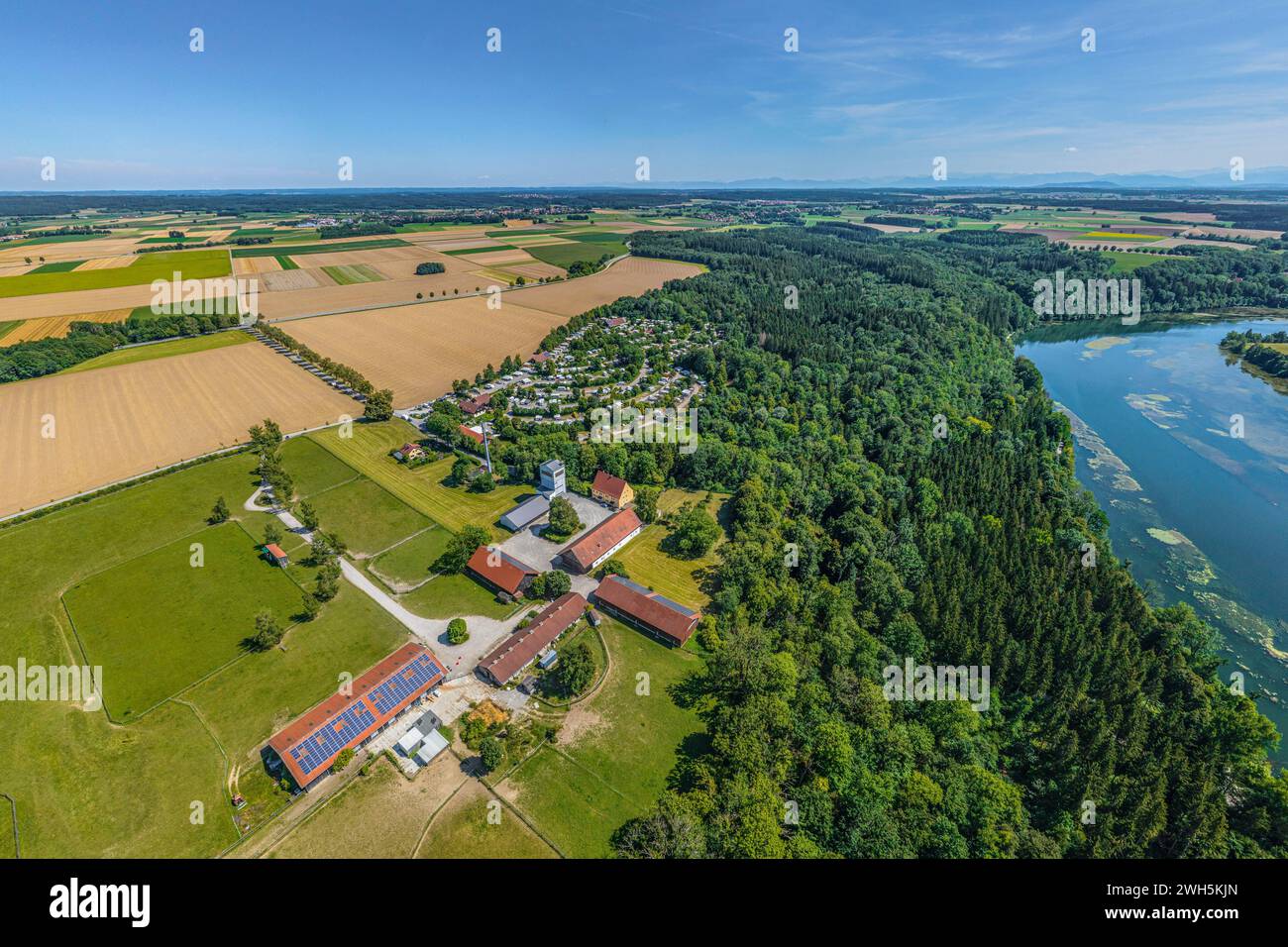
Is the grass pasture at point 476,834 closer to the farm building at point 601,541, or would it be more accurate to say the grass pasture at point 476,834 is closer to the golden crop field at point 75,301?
the farm building at point 601,541

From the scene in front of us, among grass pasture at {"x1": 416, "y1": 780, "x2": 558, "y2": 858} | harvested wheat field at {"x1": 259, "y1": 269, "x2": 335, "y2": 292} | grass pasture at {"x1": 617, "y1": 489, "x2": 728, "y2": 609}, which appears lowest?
grass pasture at {"x1": 416, "y1": 780, "x2": 558, "y2": 858}

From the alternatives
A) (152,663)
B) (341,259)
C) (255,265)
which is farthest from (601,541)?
(341,259)

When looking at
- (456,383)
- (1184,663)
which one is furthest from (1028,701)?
(456,383)

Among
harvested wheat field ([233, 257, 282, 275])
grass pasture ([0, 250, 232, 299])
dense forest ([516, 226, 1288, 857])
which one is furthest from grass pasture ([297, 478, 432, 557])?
harvested wheat field ([233, 257, 282, 275])

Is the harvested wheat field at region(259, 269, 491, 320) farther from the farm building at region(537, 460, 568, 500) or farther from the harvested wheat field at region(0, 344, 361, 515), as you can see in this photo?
the farm building at region(537, 460, 568, 500)

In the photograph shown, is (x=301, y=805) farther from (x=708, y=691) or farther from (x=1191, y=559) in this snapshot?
(x=1191, y=559)

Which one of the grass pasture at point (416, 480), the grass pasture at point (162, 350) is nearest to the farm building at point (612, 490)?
the grass pasture at point (416, 480)

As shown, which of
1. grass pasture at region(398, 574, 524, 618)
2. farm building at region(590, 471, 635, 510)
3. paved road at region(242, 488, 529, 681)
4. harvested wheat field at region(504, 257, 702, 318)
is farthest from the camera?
harvested wheat field at region(504, 257, 702, 318)
